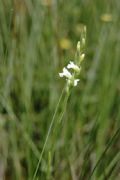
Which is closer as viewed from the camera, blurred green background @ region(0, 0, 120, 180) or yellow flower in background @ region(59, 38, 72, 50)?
blurred green background @ region(0, 0, 120, 180)

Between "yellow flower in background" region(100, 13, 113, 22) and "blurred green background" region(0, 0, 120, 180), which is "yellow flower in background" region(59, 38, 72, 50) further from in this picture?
A: "yellow flower in background" region(100, 13, 113, 22)

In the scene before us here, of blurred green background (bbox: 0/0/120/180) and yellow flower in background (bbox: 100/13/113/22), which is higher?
yellow flower in background (bbox: 100/13/113/22)

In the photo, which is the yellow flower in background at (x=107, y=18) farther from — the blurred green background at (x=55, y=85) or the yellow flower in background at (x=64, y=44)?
the yellow flower in background at (x=64, y=44)

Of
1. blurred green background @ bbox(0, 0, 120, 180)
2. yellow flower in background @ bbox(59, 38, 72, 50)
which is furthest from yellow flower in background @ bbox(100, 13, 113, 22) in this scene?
yellow flower in background @ bbox(59, 38, 72, 50)

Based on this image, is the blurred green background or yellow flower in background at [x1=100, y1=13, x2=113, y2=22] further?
yellow flower in background at [x1=100, y1=13, x2=113, y2=22]

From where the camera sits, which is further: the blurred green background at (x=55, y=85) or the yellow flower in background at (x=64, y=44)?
the yellow flower in background at (x=64, y=44)

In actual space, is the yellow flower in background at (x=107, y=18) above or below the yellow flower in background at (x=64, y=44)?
above

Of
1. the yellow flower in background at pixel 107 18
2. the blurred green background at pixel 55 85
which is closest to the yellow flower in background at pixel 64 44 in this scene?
the blurred green background at pixel 55 85

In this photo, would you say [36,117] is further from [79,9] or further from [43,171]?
[79,9]

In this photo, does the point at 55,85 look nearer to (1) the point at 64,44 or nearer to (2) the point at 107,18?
(1) the point at 64,44
